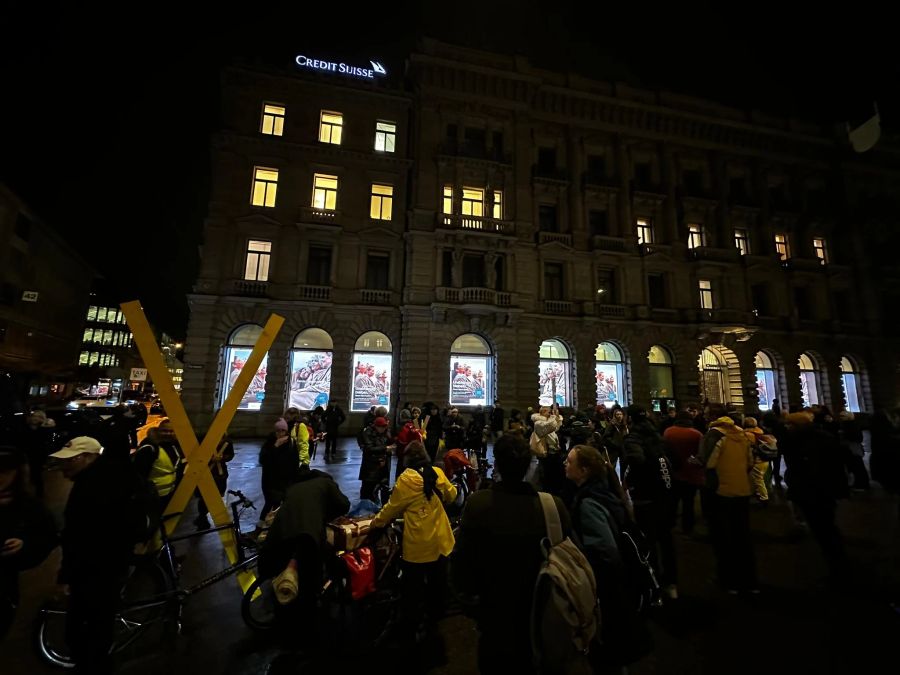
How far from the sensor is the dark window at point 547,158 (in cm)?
2399

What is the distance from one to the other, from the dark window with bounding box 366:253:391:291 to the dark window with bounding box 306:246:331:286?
214 cm

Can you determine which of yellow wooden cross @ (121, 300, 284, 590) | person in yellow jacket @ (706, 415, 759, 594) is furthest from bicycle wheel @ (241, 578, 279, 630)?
person in yellow jacket @ (706, 415, 759, 594)

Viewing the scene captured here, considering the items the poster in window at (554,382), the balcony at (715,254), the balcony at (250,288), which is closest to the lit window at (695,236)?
the balcony at (715,254)

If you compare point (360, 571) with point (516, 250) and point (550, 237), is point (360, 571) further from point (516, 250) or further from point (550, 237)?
point (550, 237)

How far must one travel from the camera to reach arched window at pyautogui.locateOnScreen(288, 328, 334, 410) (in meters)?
18.8

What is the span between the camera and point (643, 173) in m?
25.4

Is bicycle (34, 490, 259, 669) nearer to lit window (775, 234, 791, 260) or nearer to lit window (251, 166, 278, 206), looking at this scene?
lit window (251, 166, 278, 206)

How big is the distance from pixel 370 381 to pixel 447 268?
7.60 meters

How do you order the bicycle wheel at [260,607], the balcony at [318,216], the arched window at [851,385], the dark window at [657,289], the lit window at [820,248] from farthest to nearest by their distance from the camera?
the lit window at [820,248]
the arched window at [851,385]
the dark window at [657,289]
the balcony at [318,216]
the bicycle wheel at [260,607]

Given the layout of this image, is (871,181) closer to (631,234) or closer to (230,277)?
(631,234)

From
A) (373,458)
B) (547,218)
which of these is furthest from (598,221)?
(373,458)

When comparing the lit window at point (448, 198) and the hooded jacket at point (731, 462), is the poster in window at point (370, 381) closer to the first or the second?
the lit window at point (448, 198)

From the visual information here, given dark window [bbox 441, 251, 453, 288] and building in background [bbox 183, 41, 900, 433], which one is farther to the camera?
dark window [bbox 441, 251, 453, 288]

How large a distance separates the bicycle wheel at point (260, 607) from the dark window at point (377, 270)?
1717 cm
